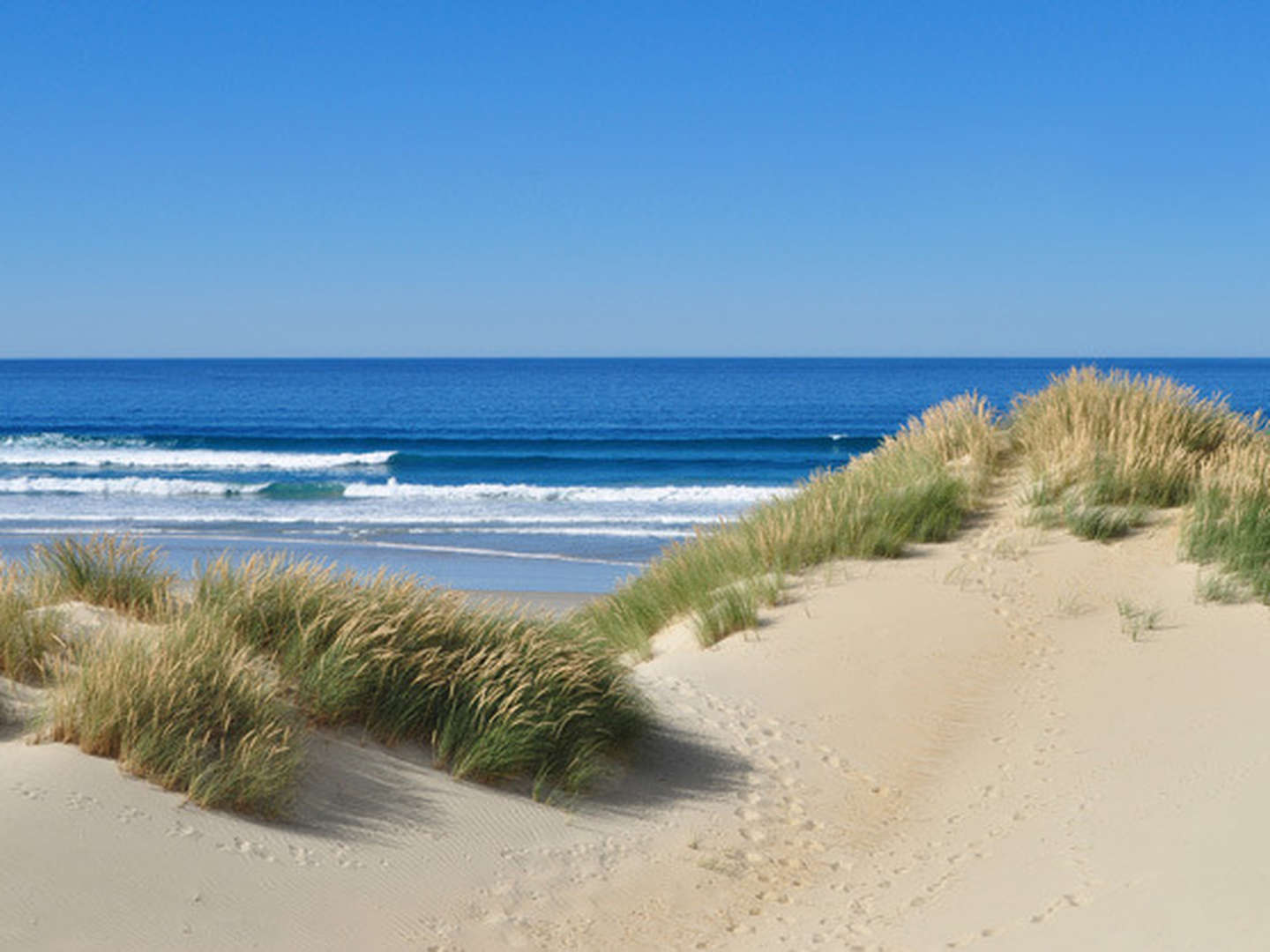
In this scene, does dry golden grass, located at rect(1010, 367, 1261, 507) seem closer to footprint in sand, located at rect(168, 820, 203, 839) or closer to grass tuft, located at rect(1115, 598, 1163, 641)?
grass tuft, located at rect(1115, 598, 1163, 641)

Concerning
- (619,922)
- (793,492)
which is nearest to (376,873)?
(619,922)

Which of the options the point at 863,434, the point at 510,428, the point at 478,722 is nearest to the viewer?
the point at 478,722

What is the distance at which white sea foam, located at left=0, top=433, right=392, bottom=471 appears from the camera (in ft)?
120

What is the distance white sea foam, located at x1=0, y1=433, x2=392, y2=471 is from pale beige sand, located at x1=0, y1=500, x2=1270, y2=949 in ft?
97.1

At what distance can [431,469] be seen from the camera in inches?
1406

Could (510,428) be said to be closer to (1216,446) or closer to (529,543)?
(529,543)

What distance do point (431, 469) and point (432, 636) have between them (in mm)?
29391

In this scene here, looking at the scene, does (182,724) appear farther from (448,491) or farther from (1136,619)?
(448,491)

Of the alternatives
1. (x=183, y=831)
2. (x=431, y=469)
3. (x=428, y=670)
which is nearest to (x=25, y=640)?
(x=183, y=831)

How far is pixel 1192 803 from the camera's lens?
6.39 metres

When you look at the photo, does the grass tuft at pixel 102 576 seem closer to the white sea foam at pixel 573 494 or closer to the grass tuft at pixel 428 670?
the grass tuft at pixel 428 670

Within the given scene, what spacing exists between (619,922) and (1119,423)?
8.15 metres

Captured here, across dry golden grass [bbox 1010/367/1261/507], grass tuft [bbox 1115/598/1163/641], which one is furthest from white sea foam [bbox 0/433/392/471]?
grass tuft [bbox 1115/598/1163/641]

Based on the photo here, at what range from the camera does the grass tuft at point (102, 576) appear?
6824 millimetres
